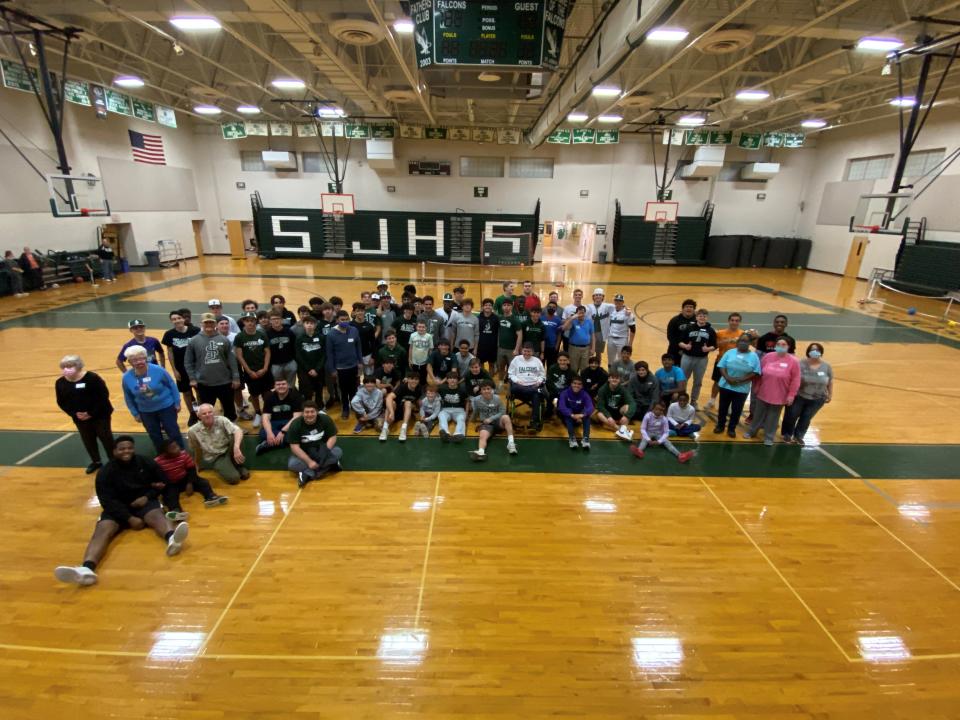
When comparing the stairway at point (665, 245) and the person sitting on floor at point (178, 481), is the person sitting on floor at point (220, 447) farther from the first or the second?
the stairway at point (665, 245)

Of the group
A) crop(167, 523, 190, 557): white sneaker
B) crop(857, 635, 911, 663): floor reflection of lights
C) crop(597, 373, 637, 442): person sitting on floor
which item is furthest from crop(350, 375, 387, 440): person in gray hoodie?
crop(857, 635, 911, 663): floor reflection of lights

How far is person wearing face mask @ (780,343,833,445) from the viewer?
6.45 meters

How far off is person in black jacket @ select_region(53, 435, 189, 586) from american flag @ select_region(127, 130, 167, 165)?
74.5 ft

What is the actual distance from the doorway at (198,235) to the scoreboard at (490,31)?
24.4 m

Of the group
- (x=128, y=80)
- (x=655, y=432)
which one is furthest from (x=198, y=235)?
(x=655, y=432)

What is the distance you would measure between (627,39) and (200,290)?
1595cm

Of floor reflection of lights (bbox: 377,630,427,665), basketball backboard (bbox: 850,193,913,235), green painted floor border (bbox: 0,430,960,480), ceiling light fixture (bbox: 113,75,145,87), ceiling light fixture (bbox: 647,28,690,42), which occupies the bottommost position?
floor reflection of lights (bbox: 377,630,427,665)

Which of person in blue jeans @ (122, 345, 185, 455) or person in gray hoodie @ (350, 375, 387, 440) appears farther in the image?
person in gray hoodie @ (350, 375, 387, 440)

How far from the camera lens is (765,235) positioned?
2647cm

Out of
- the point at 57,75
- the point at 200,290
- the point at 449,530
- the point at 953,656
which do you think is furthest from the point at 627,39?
the point at 57,75

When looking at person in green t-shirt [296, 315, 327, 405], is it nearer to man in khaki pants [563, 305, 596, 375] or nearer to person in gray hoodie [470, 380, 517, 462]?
person in gray hoodie [470, 380, 517, 462]

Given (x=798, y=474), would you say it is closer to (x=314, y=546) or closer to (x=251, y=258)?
(x=314, y=546)

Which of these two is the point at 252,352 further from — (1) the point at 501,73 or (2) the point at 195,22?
(2) the point at 195,22

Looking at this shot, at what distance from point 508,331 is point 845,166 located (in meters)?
25.4
